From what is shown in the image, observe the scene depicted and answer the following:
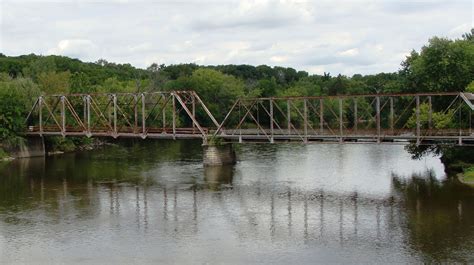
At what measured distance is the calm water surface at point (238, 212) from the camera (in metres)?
34.3

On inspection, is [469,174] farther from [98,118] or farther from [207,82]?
[207,82]

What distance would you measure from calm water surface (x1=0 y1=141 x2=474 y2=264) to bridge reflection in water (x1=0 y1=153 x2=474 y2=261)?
81 mm

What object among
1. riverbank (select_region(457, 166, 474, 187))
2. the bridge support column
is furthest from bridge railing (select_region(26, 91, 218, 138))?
riverbank (select_region(457, 166, 474, 187))

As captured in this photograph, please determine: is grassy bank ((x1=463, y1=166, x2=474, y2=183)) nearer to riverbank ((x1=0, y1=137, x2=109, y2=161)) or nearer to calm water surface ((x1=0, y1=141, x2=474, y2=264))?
calm water surface ((x1=0, y1=141, x2=474, y2=264))

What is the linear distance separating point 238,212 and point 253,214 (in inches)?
46.5

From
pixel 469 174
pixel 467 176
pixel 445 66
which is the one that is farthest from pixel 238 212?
pixel 445 66

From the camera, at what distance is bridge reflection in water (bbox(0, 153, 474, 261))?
37.1m

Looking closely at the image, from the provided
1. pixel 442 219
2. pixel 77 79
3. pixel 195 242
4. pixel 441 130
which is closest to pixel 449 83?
pixel 441 130

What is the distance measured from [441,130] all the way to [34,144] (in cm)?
5645

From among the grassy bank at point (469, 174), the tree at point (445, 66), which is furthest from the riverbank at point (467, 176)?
the tree at point (445, 66)

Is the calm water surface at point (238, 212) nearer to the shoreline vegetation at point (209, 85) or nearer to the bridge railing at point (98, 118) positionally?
the bridge railing at point (98, 118)

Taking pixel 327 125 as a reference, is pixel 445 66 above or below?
above

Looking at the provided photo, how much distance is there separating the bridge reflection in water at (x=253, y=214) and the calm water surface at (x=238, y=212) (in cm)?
8

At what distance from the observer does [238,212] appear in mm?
45344
